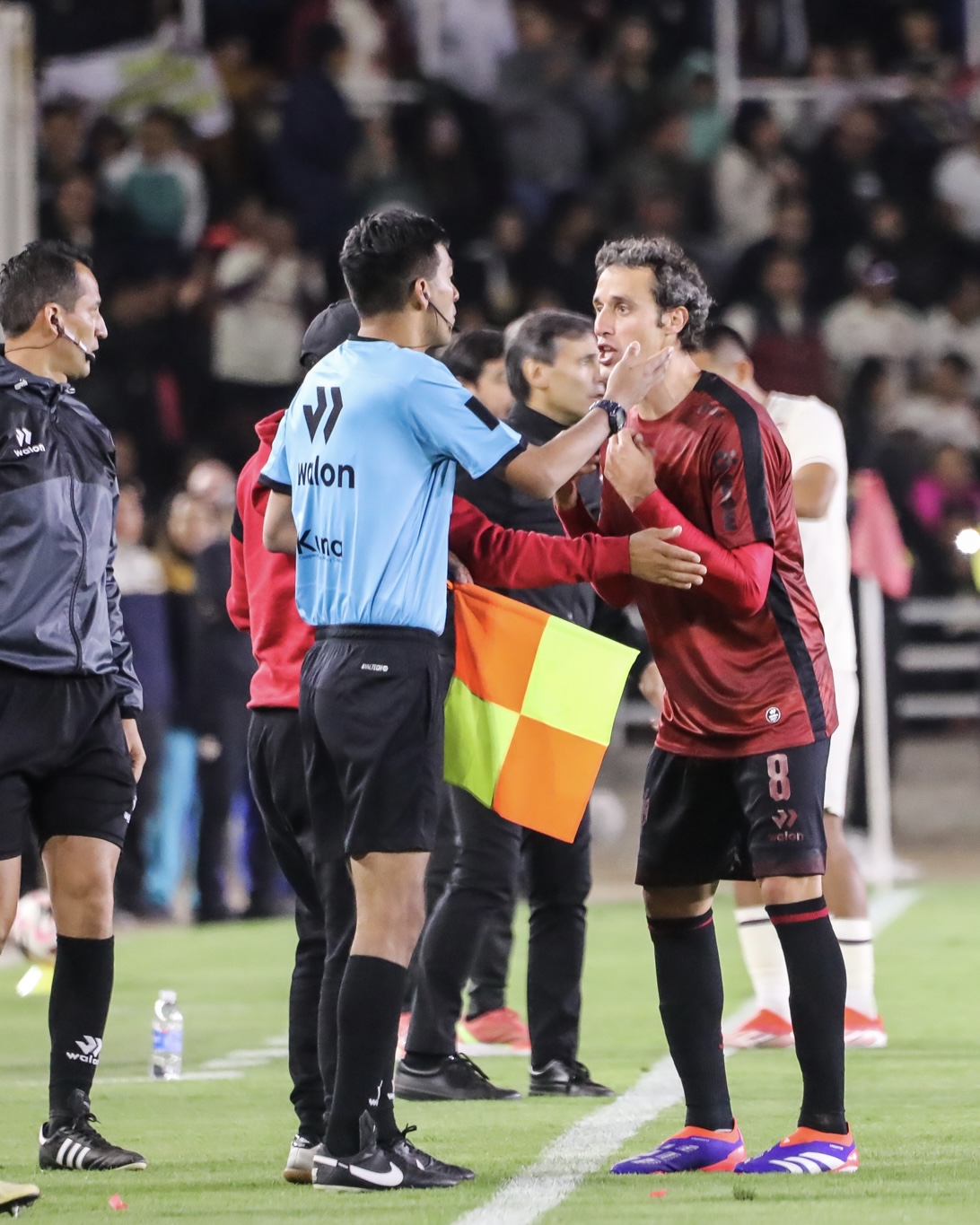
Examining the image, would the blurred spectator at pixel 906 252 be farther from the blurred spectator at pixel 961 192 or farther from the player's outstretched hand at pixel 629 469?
the player's outstretched hand at pixel 629 469

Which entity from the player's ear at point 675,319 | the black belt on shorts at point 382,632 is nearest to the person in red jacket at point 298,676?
the black belt on shorts at point 382,632

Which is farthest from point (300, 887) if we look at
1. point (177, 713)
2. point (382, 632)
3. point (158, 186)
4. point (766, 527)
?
point (158, 186)

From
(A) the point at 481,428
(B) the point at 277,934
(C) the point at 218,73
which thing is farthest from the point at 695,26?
(A) the point at 481,428

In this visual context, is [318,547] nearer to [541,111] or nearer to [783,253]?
[783,253]

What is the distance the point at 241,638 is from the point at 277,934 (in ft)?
5.51

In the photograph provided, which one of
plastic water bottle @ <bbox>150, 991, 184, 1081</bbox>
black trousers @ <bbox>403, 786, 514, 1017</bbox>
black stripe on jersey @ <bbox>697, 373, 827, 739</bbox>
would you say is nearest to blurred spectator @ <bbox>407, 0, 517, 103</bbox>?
black trousers @ <bbox>403, 786, 514, 1017</bbox>

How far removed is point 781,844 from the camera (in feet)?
16.4

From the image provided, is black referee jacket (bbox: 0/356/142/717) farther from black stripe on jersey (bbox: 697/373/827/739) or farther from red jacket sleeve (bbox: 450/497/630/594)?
black stripe on jersey (bbox: 697/373/827/739)

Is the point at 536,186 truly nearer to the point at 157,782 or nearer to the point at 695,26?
the point at 695,26

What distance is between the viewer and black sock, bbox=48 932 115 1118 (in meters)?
5.35

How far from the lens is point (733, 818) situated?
17.1 feet

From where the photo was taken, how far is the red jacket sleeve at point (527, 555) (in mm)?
5078

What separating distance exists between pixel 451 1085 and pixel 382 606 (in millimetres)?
2176

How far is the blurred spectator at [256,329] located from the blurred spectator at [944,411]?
15.1 ft
